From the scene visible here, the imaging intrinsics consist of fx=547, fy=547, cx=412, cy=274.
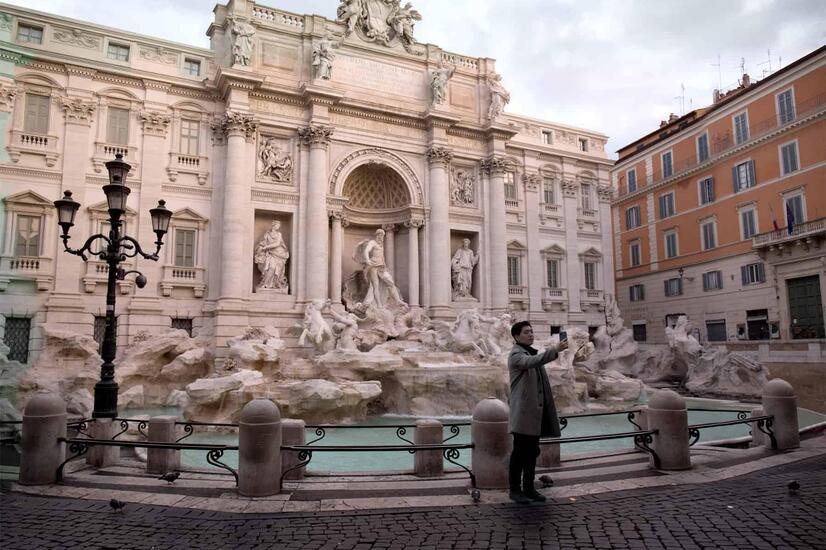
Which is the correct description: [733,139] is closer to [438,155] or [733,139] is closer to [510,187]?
[510,187]

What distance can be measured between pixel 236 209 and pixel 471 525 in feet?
60.6

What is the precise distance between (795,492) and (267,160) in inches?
816

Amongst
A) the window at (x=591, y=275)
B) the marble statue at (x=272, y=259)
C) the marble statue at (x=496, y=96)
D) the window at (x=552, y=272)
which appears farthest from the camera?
the window at (x=591, y=275)

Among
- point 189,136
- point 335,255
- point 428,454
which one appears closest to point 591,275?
point 335,255

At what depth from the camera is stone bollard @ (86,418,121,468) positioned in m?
7.39

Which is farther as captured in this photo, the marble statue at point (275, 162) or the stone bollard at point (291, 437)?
the marble statue at point (275, 162)

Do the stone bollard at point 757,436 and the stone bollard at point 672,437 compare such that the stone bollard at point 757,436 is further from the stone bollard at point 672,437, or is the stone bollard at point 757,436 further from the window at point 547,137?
the window at point 547,137

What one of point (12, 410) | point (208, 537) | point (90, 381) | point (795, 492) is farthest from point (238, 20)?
point (795, 492)

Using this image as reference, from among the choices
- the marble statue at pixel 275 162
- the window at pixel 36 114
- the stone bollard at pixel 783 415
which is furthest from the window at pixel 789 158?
the window at pixel 36 114

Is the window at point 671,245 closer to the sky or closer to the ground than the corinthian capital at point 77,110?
closer to the ground

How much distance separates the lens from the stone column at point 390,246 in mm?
25844

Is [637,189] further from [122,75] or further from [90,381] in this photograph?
[90,381]

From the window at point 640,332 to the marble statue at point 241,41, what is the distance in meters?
27.4

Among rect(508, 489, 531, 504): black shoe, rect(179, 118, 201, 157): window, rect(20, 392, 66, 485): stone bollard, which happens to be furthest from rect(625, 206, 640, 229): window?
rect(20, 392, 66, 485): stone bollard
